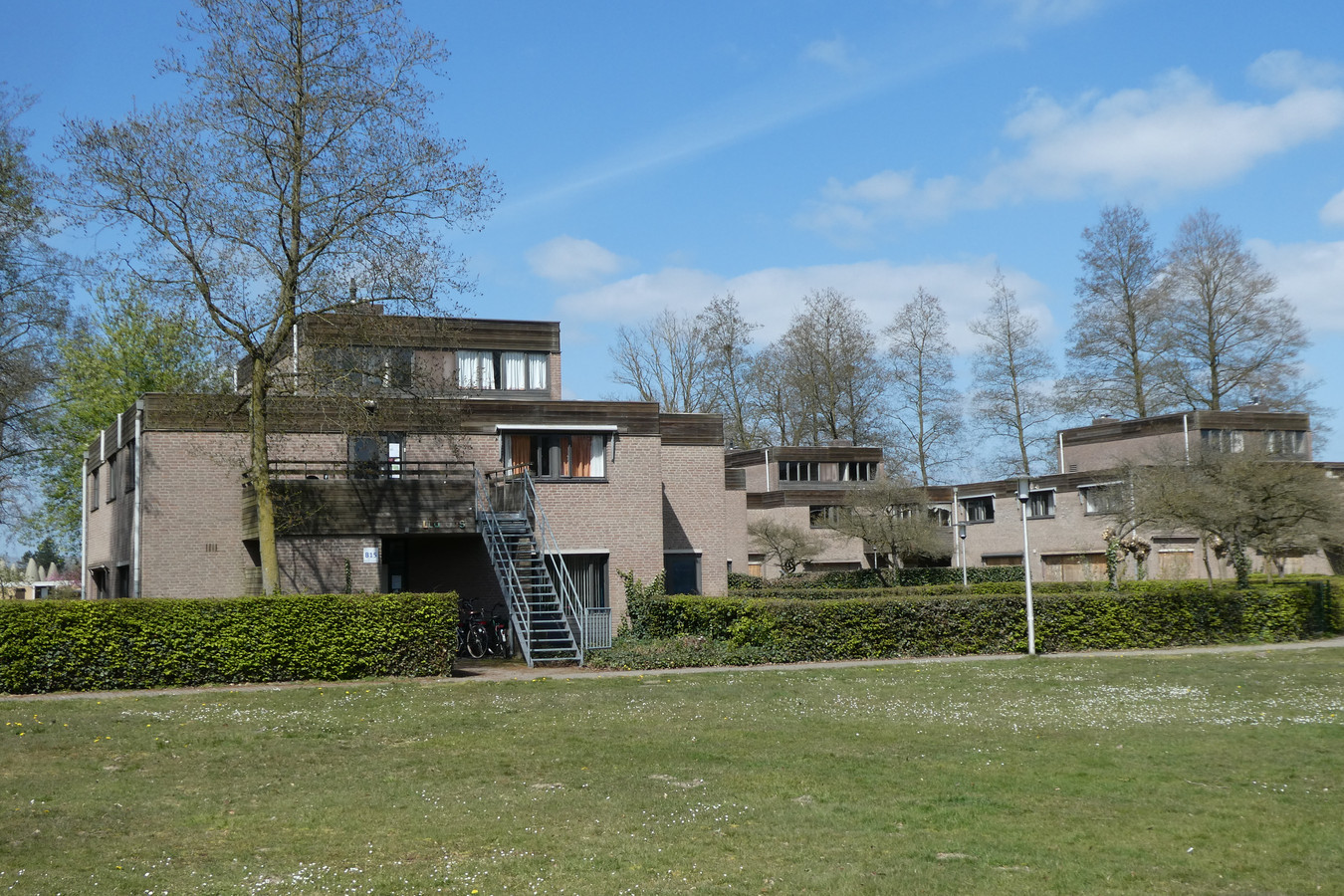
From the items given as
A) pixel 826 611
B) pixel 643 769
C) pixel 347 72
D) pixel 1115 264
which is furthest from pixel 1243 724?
pixel 1115 264

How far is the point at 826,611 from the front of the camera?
23625 millimetres

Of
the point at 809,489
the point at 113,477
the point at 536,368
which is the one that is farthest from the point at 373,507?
the point at 809,489

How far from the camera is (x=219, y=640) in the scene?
19.9 meters

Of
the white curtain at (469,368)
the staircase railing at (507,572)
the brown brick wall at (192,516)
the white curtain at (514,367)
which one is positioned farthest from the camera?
the white curtain at (514,367)

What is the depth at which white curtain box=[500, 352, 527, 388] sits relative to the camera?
112 ft

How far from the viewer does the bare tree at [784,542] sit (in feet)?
174

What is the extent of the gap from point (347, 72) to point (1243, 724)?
Result: 2000 cm

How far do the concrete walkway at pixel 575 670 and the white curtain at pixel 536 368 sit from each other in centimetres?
1045

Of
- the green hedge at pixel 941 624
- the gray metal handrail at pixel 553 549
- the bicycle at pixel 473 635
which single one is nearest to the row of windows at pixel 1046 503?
the green hedge at pixel 941 624

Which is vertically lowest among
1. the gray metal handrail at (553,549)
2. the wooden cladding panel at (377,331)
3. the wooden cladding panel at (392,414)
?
the gray metal handrail at (553,549)

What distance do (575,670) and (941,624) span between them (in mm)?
7509

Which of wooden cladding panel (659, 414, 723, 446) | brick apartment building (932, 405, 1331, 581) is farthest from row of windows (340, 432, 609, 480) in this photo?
brick apartment building (932, 405, 1331, 581)

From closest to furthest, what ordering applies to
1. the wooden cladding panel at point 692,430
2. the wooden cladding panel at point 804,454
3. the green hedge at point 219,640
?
the green hedge at point 219,640
the wooden cladding panel at point 692,430
the wooden cladding panel at point 804,454

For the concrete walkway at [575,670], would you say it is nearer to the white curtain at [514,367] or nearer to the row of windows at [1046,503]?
the white curtain at [514,367]
